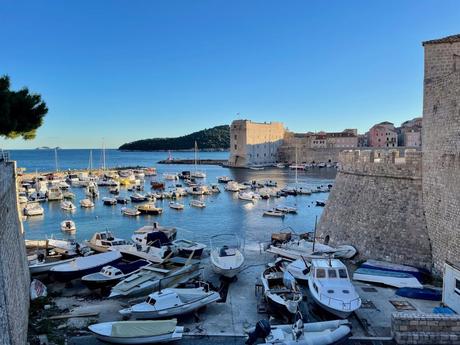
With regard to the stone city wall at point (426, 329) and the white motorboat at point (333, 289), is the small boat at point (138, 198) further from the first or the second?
the stone city wall at point (426, 329)

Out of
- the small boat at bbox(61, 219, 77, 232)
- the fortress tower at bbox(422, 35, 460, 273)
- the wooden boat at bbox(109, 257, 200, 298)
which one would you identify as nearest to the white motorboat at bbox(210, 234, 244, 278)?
the wooden boat at bbox(109, 257, 200, 298)

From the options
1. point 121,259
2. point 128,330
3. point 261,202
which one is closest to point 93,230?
point 121,259

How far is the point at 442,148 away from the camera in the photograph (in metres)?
12.7

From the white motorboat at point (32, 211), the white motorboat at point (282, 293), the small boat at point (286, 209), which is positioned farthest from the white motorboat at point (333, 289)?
the white motorboat at point (32, 211)

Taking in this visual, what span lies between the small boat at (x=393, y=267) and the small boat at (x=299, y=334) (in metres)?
4.81

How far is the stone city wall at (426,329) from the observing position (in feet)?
27.2

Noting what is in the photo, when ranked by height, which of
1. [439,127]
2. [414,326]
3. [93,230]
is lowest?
[93,230]

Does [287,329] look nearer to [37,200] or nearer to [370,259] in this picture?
[370,259]

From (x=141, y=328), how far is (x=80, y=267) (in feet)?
19.6

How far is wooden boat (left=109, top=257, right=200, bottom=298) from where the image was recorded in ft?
39.3

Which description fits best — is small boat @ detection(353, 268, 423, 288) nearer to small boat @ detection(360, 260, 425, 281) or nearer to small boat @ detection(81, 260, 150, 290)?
small boat @ detection(360, 260, 425, 281)

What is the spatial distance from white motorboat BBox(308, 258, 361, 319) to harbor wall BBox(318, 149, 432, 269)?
3677 millimetres

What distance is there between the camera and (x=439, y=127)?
42.3 feet

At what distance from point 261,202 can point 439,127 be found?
3021cm
